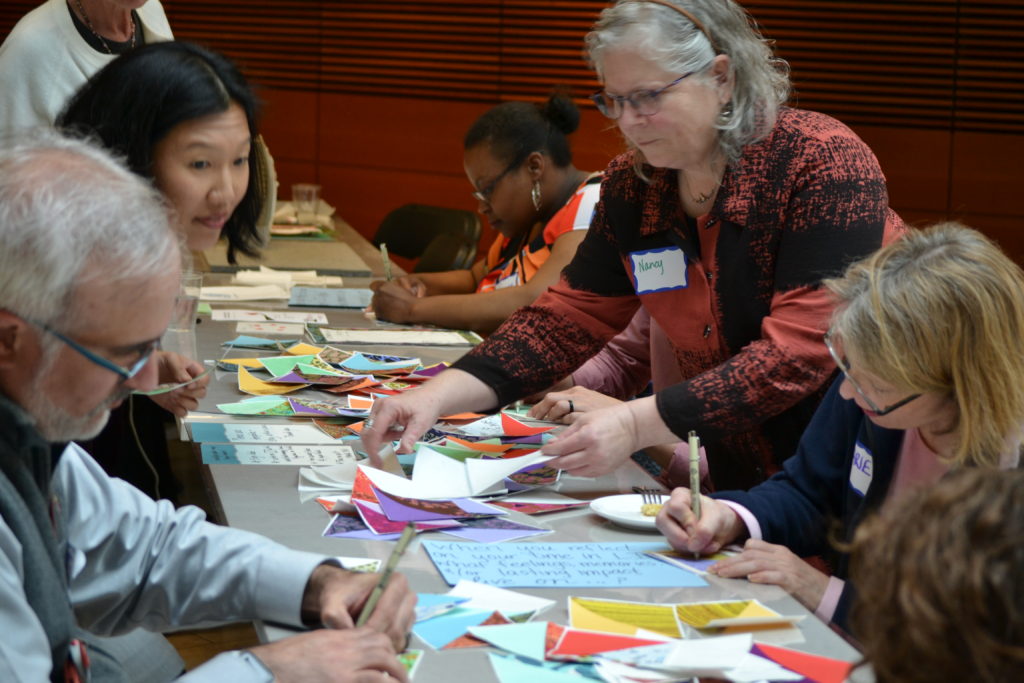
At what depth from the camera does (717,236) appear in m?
2.27

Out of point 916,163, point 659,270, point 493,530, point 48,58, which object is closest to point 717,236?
point 659,270

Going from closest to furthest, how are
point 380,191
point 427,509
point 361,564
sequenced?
1. point 361,564
2. point 427,509
3. point 380,191

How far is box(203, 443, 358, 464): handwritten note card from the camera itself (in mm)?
2195

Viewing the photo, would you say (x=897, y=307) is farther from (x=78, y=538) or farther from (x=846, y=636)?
(x=78, y=538)

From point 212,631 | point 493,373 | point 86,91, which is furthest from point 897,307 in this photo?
point 212,631

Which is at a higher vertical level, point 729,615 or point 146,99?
point 146,99

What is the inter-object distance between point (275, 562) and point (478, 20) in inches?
248

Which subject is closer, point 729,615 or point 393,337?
point 729,615

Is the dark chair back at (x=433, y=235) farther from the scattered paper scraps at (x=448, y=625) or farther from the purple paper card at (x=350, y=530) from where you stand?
the scattered paper scraps at (x=448, y=625)

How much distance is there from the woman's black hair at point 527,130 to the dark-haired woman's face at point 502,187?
1.1 inches

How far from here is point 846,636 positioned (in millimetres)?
1512

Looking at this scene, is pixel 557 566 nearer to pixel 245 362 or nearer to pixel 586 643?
pixel 586 643

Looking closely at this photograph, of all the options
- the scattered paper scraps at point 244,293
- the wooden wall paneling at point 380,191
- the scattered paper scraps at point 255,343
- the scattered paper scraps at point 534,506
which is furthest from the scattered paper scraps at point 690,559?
the wooden wall paneling at point 380,191

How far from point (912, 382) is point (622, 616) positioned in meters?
0.58
